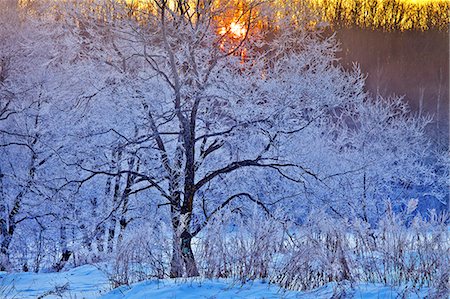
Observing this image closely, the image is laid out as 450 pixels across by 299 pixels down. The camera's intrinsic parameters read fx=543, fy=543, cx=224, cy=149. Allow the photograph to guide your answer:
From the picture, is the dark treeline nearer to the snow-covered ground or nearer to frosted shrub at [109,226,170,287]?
frosted shrub at [109,226,170,287]

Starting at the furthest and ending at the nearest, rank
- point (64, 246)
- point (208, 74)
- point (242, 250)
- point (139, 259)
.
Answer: point (64, 246)
point (208, 74)
point (139, 259)
point (242, 250)

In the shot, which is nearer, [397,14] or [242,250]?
[242,250]

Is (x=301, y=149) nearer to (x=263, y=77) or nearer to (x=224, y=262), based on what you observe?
(x=263, y=77)

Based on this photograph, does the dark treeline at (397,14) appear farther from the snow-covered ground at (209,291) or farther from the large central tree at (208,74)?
the snow-covered ground at (209,291)

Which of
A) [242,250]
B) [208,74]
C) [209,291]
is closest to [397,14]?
[208,74]

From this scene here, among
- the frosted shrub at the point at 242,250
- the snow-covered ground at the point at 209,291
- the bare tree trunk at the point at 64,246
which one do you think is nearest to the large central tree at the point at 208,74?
the frosted shrub at the point at 242,250

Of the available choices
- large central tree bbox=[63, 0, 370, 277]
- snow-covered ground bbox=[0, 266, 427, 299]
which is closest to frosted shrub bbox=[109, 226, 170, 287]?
snow-covered ground bbox=[0, 266, 427, 299]

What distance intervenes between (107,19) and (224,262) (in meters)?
6.45

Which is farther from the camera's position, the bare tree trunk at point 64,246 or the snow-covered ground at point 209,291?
the bare tree trunk at point 64,246

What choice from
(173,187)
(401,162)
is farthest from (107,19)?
(401,162)

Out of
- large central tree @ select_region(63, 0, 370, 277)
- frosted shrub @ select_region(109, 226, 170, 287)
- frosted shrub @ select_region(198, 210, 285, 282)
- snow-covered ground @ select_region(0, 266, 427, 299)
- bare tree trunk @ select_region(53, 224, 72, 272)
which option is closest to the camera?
snow-covered ground @ select_region(0, 266, 427, 299)

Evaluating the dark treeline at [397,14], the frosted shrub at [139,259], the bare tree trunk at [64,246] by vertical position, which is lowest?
the frosted shrub at [139,259]

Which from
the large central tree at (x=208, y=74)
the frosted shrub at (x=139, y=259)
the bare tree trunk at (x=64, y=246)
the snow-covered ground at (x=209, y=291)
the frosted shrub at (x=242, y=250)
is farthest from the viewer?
the bare tree trunk at (x=64, y=246)

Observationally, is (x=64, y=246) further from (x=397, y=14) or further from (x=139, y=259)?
(x=397, y=14)
